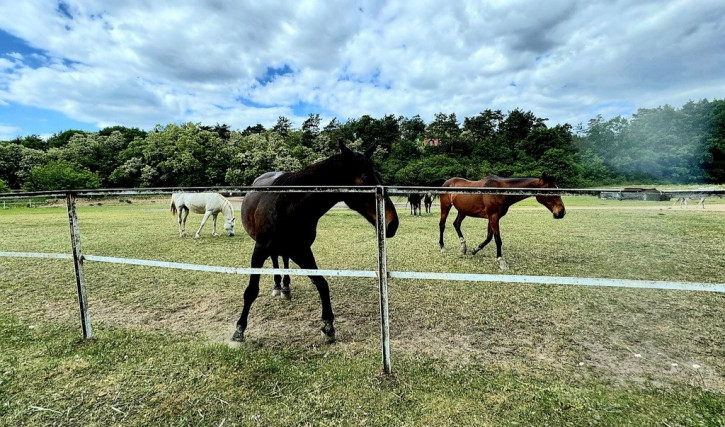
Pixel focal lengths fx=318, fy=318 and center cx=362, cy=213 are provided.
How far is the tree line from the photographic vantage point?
5138 cm

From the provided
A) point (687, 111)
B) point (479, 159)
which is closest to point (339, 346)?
point (479, 159)

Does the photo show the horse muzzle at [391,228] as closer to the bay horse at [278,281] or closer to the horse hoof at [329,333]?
the horse hoof at [329,333]

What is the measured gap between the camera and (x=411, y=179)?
57844 mm

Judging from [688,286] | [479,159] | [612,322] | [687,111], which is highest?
[687,111]

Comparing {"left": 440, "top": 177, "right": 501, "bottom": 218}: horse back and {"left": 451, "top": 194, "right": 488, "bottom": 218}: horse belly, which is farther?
{"left": 451, "top": 194, "right": 488, "bottom": 218}: horse belly

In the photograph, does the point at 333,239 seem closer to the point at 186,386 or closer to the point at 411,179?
the point at 186,386

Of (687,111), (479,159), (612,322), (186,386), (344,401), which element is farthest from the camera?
(479,159)

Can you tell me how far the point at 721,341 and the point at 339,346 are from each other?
12.3 ft

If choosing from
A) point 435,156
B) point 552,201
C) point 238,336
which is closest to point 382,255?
point 238,336

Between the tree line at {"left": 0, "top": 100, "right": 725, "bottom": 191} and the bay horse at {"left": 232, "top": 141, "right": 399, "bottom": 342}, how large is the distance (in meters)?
43.2

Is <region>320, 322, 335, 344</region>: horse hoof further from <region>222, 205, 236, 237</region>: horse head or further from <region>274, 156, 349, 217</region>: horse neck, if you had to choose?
<region>222, 205, 236, 237</region>: horse head

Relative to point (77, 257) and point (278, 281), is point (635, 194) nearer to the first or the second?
point (278, 281)

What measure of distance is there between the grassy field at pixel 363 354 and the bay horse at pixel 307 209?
2.04ft

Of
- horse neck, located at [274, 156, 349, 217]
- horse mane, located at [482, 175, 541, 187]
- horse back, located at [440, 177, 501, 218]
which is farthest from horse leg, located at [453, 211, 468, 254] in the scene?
horse neck, located at [274, 156, 349, 217]
